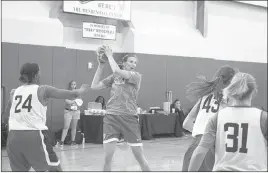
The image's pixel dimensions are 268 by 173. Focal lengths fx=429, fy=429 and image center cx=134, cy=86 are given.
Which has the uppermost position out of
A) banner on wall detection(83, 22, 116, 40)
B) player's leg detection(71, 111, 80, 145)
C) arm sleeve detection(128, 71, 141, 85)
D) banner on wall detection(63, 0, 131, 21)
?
banner on wall detection(63, 0, 131, 21)

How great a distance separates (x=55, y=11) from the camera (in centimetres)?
1225

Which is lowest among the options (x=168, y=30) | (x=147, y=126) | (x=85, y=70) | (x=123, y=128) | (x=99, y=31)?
(x=147, y=126)

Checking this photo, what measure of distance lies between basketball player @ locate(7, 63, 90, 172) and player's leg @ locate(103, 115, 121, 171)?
1.16 metres

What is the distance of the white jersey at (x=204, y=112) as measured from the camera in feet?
13.6

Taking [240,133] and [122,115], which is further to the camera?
[122,115]

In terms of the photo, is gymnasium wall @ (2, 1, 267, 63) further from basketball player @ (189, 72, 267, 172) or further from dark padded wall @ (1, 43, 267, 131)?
basketball player @ (189, 72, 267, 172)

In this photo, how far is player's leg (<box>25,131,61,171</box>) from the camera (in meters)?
3.93

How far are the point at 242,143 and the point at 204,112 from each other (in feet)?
5.08

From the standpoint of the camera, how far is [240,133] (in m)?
2.63

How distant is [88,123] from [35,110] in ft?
24.1

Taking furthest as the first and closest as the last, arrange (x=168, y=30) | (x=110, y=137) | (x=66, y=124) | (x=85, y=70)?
(x=168, y=30) → (x=85, y=70) → (x=66, y=124) → (x=110, y=137)

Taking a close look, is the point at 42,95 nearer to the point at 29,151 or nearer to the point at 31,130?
the point at 31,130

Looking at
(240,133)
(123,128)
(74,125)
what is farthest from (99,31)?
(240,133)

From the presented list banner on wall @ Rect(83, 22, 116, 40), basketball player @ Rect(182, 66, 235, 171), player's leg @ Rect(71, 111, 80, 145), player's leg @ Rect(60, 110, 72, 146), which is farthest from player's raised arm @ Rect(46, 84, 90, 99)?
banner on wall @ Rect(83, 22, 116, 40)
